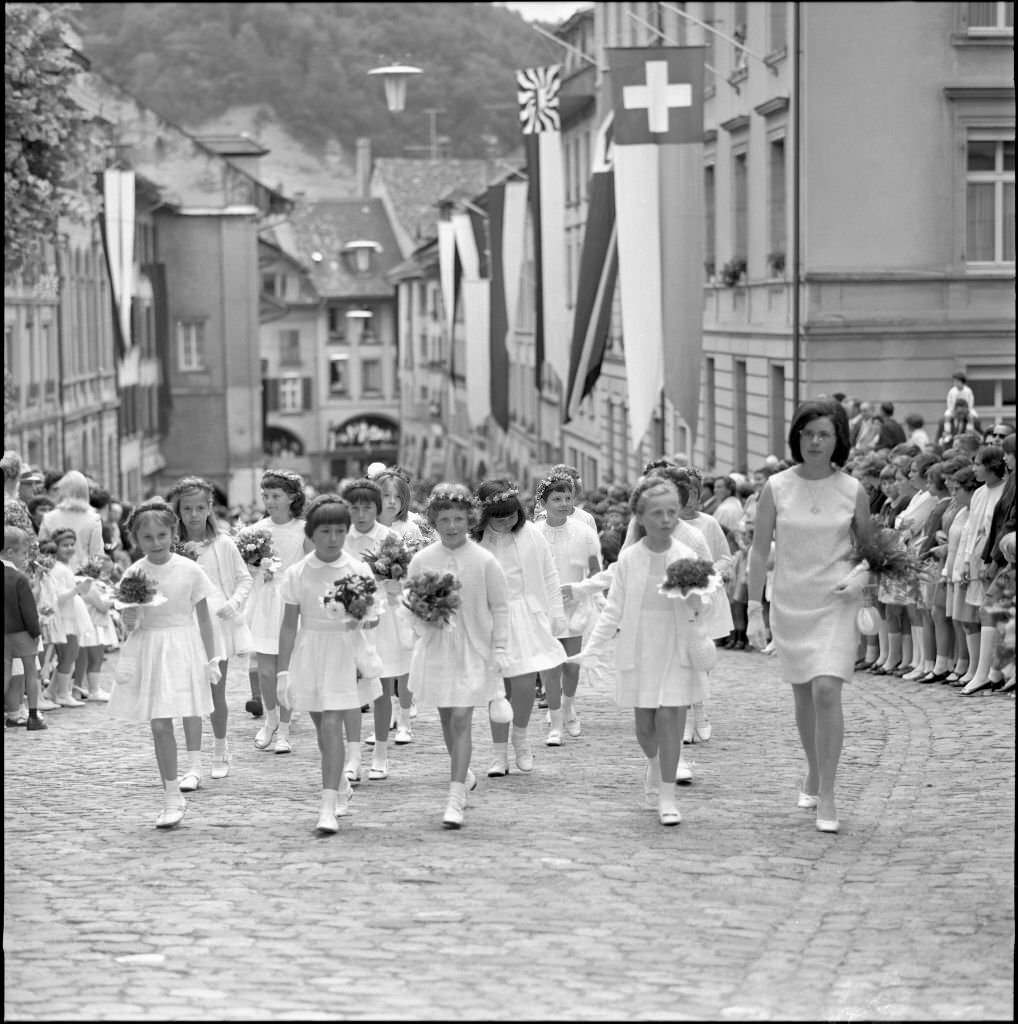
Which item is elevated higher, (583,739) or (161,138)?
(161,138)

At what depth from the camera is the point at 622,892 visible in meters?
8.85

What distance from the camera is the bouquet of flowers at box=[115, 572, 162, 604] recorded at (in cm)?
1105

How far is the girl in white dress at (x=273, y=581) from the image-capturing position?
553 inches

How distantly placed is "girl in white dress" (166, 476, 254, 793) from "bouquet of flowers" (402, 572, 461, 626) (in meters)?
1.81

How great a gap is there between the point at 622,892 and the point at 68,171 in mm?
20378

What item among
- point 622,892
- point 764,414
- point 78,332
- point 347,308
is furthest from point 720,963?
point 347,308

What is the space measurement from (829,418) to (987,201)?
21.4 meters

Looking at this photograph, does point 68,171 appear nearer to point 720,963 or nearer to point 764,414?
point 764,414

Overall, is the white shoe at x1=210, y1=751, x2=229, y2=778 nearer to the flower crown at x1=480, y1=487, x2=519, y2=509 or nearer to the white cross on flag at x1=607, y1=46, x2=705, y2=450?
the flower crown at x1=480, y1=487, x2=519, y2=509

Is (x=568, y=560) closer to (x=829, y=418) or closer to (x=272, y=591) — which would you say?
(x=272, y=591)

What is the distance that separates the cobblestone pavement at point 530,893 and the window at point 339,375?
9037 cm

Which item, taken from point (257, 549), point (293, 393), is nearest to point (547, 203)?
point (257, 549)


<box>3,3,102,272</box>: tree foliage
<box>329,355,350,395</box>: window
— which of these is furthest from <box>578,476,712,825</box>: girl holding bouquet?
<box>329,355,350,395</box>: window

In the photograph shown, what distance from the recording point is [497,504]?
11977 millimetres
